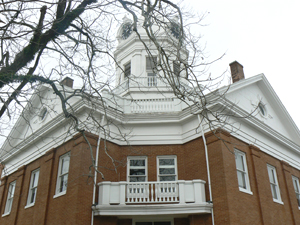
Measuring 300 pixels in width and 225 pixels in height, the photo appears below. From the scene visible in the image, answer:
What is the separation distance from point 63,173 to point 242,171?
8394mm

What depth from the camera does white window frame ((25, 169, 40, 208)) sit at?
17263mm

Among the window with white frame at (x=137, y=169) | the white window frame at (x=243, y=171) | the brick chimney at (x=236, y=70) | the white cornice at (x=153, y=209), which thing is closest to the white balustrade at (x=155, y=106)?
the window with white frame at (x=137, y=169)

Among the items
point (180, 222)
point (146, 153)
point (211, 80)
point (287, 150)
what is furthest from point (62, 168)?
point (287, 150)

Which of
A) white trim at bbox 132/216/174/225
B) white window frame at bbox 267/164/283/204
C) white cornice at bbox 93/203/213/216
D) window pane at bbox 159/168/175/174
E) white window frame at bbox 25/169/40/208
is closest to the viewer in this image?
white cornice at bbox 93/203/213/216

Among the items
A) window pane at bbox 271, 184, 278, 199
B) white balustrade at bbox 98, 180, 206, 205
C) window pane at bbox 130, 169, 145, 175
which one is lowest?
white balustrade at bbox 98, 180, 206, 205

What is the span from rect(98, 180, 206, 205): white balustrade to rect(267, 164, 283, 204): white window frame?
521cm

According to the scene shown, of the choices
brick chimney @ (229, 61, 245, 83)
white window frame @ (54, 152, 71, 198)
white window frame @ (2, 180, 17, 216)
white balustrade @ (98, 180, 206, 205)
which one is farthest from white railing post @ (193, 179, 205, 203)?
white window frame @ (2, 180, 17, 216)

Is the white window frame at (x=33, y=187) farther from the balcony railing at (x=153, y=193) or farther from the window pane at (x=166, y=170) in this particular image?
the window pane at (x=166, y=170)

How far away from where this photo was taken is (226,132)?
15.0m

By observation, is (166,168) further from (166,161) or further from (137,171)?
(137,171)

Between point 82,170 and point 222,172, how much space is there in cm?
598

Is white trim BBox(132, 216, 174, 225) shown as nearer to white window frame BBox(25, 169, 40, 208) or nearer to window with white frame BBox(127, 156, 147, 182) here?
window with white frame BBox(127, 156, 147, 182)

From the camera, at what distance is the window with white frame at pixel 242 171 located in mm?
15030

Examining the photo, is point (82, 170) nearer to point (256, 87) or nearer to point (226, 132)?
point (226, 132)
